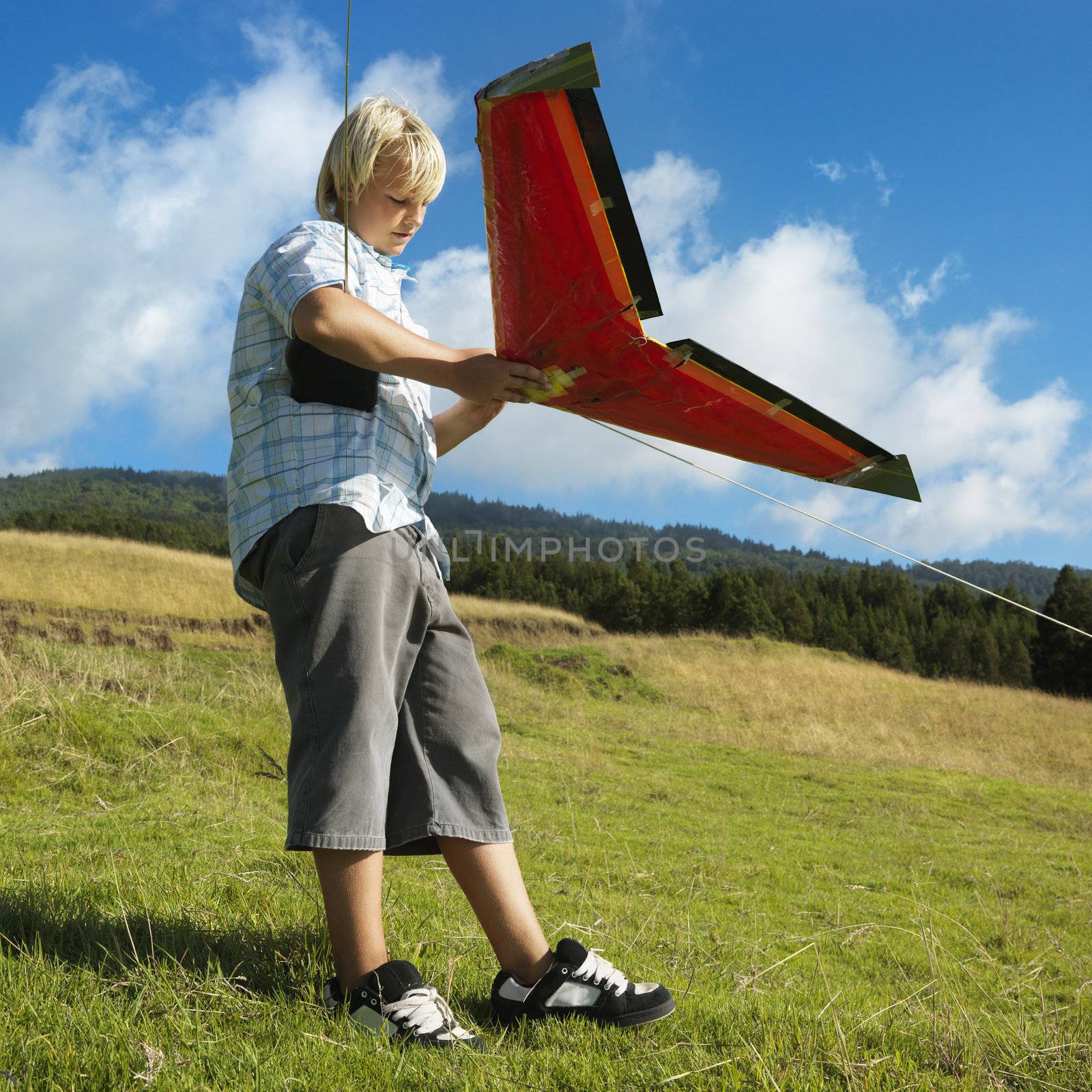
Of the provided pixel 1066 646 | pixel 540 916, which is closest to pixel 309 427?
pixel 540 916

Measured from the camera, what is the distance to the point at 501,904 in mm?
1892

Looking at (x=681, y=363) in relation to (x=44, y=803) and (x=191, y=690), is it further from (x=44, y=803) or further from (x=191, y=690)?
(x=191, y=690)

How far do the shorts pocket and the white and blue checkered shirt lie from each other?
0.03 m

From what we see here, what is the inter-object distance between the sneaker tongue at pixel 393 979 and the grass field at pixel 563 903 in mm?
97

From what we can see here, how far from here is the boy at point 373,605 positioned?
178 centimetres

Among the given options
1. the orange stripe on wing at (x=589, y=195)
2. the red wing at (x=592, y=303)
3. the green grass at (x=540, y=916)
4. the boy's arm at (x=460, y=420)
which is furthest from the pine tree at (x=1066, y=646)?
the orange stripe on wing at (x=589, y=195)

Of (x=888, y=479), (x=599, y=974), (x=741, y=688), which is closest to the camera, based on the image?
(x=599, y=974)

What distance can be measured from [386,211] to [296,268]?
1.06ft

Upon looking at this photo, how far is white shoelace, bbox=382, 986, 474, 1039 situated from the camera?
1713mm

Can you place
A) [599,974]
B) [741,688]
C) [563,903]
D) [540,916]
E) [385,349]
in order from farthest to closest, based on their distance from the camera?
[741,688] < [563,903] < [540,916] < [599,974] < [385,349]

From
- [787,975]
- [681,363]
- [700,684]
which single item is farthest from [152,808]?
[700,684]

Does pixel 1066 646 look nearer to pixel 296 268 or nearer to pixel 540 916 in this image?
pixel 540 916

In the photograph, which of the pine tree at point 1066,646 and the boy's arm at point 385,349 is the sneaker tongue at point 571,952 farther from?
the pine tree at point 1066,646

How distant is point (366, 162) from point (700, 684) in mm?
18344
